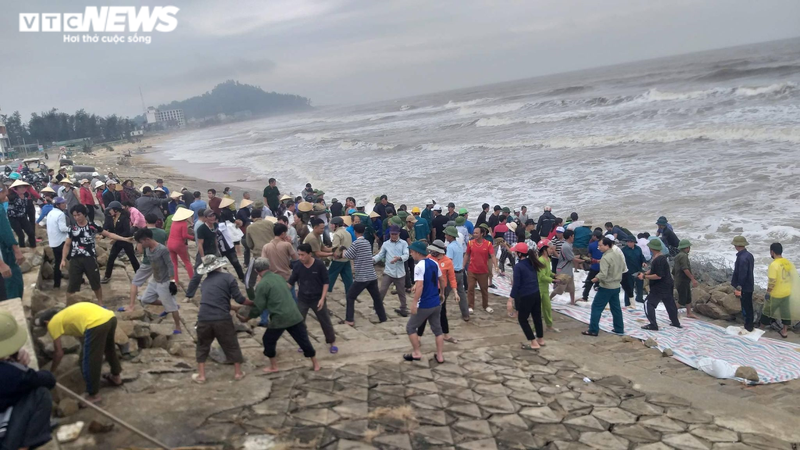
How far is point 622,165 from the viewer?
21.9 m

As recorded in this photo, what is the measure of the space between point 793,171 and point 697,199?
4626 mm

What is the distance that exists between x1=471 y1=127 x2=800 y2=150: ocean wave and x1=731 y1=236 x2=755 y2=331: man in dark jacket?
1825 cm

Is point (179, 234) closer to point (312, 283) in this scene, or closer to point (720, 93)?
point (312, 283)

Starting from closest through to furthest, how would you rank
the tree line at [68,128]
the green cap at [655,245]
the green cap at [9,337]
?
1. the green cap at [9,337]
2. the green cap at [655,245]
3. the tree line at [68,128]

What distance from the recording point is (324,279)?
243 inches

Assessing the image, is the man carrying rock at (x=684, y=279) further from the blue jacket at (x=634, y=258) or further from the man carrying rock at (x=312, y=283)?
the man carrying rock at (x=312, y=283)

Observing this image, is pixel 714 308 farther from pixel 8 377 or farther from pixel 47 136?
pixel 47 136

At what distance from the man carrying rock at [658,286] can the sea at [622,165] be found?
3.60 metres

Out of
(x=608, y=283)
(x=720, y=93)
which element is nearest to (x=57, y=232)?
(x=608, y=283)

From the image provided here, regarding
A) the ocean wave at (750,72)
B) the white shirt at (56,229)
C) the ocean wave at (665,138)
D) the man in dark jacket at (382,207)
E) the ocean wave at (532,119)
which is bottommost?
the ocean wave at (665,138)

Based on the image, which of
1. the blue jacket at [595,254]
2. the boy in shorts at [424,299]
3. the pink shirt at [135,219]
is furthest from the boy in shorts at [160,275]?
the blue jacket at [595,254]

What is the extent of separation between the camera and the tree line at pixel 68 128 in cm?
8588

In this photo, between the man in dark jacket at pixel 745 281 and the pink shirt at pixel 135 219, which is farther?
the pink shirt at pixel 135 219

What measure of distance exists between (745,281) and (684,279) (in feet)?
2.74
